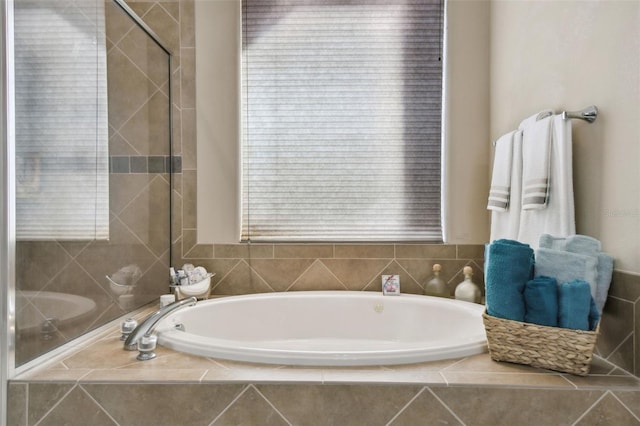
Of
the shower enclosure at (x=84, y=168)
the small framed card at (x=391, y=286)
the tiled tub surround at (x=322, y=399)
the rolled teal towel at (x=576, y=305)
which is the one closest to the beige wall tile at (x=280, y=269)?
the small framed card at (x=391, y=286)

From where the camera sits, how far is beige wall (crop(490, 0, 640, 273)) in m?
1.11

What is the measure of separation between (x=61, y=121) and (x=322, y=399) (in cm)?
122

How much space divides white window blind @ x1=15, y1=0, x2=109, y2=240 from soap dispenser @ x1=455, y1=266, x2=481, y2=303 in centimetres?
161

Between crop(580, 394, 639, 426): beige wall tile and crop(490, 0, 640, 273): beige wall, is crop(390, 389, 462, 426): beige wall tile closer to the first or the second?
crop(580, 394, 639, 426): beige wall tile

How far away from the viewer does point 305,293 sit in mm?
1984

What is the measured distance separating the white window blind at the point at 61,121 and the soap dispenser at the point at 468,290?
1609mm

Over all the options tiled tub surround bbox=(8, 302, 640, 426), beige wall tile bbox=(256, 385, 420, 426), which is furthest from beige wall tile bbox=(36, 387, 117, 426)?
beige wall tile bbox=(256, 385, 420, 426)

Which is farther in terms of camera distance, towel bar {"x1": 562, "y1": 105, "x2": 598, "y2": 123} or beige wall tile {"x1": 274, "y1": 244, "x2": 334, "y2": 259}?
beige wall tile {"x1": 274, "y1": 244, "x2": 334, "y2": 259}

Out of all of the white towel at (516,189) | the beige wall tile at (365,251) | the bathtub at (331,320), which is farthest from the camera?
the beige wall tile at (365,251)

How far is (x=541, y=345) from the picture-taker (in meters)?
Result: 1.07

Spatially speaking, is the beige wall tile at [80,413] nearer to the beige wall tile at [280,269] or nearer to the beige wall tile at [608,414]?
the beige wall tile at [280,269]

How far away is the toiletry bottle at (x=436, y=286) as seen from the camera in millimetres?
1965

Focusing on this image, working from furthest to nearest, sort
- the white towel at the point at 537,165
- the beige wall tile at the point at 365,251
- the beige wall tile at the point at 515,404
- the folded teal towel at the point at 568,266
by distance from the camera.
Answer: the beige wall tile at the point at 365,251, the white towel at the point at 537,165, the folded teal towel at the point at 568,266, the beige wall tile at the point at 515,404

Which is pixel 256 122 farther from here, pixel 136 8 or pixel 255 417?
pixel 255 417
